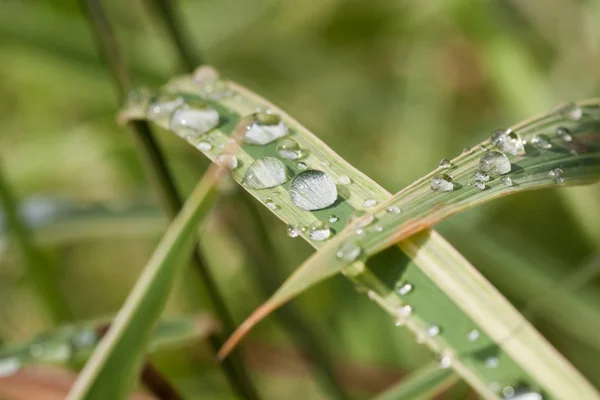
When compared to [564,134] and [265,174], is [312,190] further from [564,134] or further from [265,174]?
[564,134]

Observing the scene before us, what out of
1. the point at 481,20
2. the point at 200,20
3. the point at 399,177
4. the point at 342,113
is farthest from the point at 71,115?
the point at 481,20

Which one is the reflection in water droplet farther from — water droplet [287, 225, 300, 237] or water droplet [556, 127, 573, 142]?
water droplet [556, 127, 573, 142]

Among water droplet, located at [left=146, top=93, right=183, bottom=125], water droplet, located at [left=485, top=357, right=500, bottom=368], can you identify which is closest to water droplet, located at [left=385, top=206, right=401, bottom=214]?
water droplet, located at [left=485, top=357, right=500, bottom=368]

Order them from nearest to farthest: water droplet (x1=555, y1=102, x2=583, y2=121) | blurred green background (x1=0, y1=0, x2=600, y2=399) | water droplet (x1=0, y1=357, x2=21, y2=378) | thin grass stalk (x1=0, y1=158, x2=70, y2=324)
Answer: water droplet (x1=555, y1=102, x2=583, y2=121) → water droplet (x1=0, y1=357, x2=21, y2=378) → thin grass stalk (x1=0, y1=158, x2=70, y2=324) → blurred green background (x1=0, y1=0, x2=600, y2=399)

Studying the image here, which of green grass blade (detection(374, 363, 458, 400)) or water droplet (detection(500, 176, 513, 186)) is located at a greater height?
water droplet (detection(500, 176, 513, 186))

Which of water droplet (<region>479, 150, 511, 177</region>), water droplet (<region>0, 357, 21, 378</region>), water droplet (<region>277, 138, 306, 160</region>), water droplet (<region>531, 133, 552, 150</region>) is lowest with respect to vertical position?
water droplet (<region>0, 357, 21, 378</region>)

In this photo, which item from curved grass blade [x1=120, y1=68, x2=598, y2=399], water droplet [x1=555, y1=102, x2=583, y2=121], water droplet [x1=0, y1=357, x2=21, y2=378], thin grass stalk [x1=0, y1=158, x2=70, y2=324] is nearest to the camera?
curved grass blade [x1=120, y1=68, x2=598, y2=399]

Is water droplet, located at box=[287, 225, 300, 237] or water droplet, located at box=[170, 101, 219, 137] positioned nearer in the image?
water droplet, located at box=[287, 225, 300, 237]

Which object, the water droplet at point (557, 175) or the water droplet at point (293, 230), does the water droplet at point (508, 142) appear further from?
the water droplet at point (293, 230)

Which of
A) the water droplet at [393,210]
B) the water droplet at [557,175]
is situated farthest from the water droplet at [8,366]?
the water droplet at [557,175]
